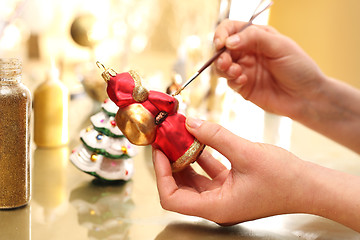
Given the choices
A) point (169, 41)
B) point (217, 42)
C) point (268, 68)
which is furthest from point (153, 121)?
point (169, 41)

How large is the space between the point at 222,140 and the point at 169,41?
254 cm

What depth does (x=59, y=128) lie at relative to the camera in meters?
0.99

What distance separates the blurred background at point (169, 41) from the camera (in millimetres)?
1300

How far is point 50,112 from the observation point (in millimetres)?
965

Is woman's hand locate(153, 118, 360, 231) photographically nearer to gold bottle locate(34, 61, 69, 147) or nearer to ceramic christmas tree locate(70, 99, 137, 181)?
ceramic christmas tree locate(70, 99, 137, 181)

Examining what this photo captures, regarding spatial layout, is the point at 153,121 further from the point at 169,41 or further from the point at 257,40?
the point at 169,41

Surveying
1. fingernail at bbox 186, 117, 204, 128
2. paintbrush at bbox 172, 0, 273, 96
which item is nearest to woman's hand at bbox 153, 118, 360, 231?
fingernail at bbox 186, 117, 204, 128

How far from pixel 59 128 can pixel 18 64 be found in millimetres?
337

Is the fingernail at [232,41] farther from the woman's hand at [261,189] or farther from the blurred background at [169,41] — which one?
the woman's hand at [261,189]

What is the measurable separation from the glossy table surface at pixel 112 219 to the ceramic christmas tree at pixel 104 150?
0.03 metres

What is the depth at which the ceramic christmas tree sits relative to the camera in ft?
2.57

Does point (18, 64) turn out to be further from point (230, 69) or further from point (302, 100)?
point (302, 100)

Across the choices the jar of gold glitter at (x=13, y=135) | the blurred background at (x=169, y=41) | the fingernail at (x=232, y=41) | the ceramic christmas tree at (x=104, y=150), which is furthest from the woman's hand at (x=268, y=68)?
the jar of gold glitter at (x=13, y=135)

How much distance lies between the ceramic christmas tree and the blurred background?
25 cm
